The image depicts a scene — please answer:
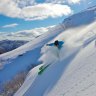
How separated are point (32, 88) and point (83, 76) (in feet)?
30.2

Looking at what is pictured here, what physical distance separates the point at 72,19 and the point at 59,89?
9611 centimetres

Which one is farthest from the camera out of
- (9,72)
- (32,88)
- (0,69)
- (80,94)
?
(0,69)

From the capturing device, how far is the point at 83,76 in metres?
20.6

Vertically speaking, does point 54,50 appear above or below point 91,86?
below

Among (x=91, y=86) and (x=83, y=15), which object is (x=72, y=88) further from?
(x=83, y=15)

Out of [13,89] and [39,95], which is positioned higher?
[39,95]

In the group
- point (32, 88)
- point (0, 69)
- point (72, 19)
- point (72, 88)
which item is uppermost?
point (72, 88)

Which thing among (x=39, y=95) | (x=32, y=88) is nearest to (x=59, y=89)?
(x=39, y=95)

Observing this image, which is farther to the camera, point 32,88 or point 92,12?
point 92,12

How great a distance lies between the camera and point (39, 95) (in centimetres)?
2433

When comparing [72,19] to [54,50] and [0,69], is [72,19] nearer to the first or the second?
[0,69]

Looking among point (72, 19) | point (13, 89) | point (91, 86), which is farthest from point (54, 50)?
point (72, 19)

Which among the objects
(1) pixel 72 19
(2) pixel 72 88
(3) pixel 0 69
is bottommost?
(1) pixel 72 19

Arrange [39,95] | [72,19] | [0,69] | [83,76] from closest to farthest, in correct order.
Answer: [83,76]
[39,95]
[0,69]
[72,19]
